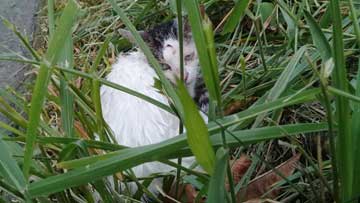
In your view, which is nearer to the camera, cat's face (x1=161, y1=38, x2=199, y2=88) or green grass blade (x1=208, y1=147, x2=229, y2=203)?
green grass blade (x1=208, y1=147, x2=229, y2=203)

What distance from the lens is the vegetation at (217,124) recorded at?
2.45 feet

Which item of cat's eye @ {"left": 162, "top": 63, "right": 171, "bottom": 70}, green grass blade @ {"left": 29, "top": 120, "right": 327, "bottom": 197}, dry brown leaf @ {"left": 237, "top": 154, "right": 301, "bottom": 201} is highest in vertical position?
cat's eye @ {"left": 162, "top": 63, "right": 171, "bottom": 70}

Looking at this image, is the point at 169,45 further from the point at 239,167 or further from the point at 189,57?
the point at 239,167

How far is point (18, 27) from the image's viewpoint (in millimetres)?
2006

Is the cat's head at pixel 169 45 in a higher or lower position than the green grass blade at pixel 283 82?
higher

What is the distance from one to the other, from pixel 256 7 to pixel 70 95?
0.73 meters

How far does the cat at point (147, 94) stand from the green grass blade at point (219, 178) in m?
0.31

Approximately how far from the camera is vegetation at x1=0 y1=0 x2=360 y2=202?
2.45 feet

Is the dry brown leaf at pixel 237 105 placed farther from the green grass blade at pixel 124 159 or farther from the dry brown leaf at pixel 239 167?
the green grass blade at pixel 124 159

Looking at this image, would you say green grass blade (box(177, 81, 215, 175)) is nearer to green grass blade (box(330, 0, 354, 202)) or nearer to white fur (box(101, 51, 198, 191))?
green grass blade (box(330, 0, 354, 202))

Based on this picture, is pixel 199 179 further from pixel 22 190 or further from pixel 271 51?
pixel 271 51

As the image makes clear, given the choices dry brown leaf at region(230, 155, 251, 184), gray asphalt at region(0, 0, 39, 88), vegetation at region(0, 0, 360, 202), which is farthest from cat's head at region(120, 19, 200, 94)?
dry brown leaf at region(230, 155, 251, 184)

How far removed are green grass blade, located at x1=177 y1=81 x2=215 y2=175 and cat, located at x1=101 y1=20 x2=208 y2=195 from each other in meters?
0.28

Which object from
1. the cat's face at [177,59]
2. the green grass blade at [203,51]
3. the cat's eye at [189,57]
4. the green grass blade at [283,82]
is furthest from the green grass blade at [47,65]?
the cat's eye at [189,57]
